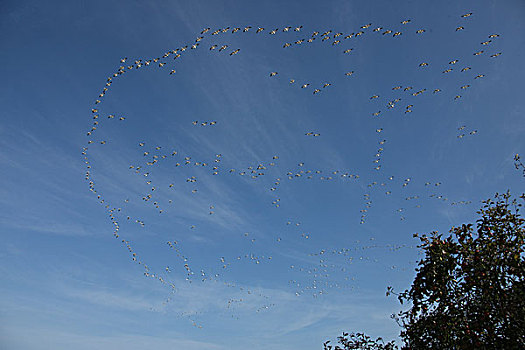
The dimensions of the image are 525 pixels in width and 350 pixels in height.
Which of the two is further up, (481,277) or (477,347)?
(481,277)

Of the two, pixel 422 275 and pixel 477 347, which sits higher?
pixel 422 275

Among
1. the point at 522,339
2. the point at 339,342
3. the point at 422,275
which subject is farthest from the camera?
the point at 339,342

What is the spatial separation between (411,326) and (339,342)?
213 inches

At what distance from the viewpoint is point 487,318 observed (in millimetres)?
13555

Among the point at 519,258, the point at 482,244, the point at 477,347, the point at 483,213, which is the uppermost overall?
the point at 483,213

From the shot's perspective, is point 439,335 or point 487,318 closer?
point 487,318

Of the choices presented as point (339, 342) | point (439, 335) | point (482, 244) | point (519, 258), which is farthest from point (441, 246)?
point (339, 342)

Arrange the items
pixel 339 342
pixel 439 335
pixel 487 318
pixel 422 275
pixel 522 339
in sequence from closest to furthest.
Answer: pixel 522 339, pixel 487 318, pixel 439 335, pixel 422 275, pixel 339 342

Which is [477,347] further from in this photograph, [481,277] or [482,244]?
[482,244]

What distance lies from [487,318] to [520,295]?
1616 mm

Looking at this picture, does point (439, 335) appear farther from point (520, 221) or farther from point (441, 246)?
point (520, 221)

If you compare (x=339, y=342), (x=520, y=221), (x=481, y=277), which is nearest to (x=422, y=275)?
(x=481, y=277)

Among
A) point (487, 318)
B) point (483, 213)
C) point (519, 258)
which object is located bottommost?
point (487, 318)

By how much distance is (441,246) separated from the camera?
50.5ft
